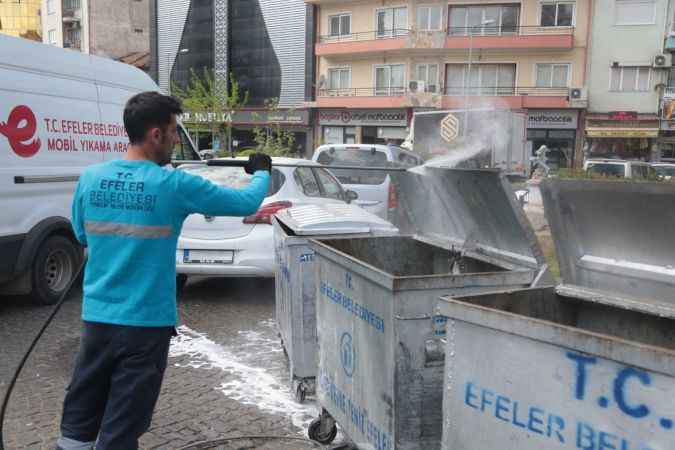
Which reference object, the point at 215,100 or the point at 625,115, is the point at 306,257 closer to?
the point at 625,115

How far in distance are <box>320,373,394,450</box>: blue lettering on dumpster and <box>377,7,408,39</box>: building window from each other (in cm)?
3623

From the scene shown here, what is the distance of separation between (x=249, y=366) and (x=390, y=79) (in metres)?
35.2

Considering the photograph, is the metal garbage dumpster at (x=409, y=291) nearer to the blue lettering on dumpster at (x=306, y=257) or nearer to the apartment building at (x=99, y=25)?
the blue lettering on dumpster at (x=306, y=257)

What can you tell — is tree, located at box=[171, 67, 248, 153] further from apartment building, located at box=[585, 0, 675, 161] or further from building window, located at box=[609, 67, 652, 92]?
building window, located at box=[609, 67, 652, 92]

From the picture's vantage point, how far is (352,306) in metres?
3.14

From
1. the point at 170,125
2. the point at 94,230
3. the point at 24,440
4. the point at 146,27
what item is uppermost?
the point at 146,27

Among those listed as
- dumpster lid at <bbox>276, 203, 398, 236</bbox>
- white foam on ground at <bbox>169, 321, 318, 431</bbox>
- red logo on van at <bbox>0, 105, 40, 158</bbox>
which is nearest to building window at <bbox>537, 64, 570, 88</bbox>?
white foam on ground at <bbox>169, 321, 318, 431</bbox>

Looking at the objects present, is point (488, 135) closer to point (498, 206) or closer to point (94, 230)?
point (498, 206)

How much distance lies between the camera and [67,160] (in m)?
6.96

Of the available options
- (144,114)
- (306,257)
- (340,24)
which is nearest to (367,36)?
(340,24)

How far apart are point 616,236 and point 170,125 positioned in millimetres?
1998

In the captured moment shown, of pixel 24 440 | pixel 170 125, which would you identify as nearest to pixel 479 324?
pixel 170 125

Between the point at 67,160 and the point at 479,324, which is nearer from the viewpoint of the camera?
the point at 479,324

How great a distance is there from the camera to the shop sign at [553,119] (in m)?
35.8
